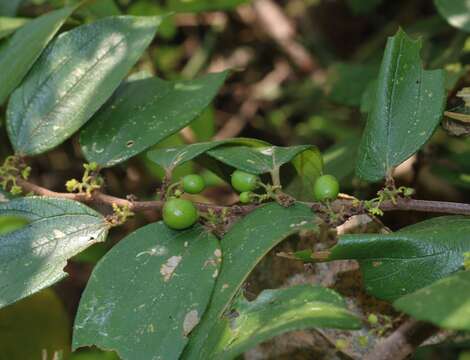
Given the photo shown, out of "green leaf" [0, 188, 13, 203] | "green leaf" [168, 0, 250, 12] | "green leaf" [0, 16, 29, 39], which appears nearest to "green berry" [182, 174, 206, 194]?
"green leaf" [0, 188, 13, 203]

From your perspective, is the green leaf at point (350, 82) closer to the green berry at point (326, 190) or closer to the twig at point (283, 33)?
the twig at point (283, 33)

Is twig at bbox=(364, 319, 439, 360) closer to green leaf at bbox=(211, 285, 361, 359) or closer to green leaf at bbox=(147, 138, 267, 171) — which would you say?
green leaf at bbox=(211, 285, 361, 359)

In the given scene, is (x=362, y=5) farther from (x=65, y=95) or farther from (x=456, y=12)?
(x=65, y=95)

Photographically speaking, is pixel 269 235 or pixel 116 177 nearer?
pixel 269 235

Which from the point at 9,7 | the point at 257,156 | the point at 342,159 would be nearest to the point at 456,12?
the point at 342,159

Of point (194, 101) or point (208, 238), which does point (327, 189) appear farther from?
point (194, 101)

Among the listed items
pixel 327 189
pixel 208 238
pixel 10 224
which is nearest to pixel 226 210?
pixel 208 238

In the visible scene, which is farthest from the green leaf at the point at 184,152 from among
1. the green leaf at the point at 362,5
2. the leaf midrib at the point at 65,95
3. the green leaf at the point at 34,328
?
the green leaf at the point at 362,5
